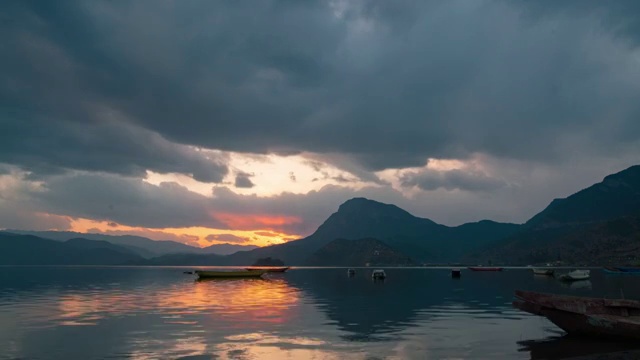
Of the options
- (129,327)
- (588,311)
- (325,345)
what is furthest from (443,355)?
(129,327)

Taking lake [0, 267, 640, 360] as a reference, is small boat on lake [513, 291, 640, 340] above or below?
above

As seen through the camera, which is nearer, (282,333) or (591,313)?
(591,313)

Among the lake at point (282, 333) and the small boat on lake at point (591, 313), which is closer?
the lake at point (282, 333)

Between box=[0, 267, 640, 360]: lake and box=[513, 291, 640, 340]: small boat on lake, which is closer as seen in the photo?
box=[0, 267, 640, 360]: lake

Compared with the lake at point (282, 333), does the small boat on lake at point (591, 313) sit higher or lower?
higher

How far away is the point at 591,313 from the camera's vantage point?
33156mm

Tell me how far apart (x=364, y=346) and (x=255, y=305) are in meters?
30.5

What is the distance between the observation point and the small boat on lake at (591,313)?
30.8m

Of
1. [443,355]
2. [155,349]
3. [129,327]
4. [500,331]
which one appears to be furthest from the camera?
[129,327]

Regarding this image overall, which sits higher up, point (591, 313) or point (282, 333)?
point (591, 313)

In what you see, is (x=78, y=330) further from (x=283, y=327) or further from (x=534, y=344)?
→ (x=534, y=344)

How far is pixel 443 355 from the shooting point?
91.1ft

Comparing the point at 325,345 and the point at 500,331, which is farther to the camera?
the point at 500,331

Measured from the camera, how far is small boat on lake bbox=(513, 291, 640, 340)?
3081cm
